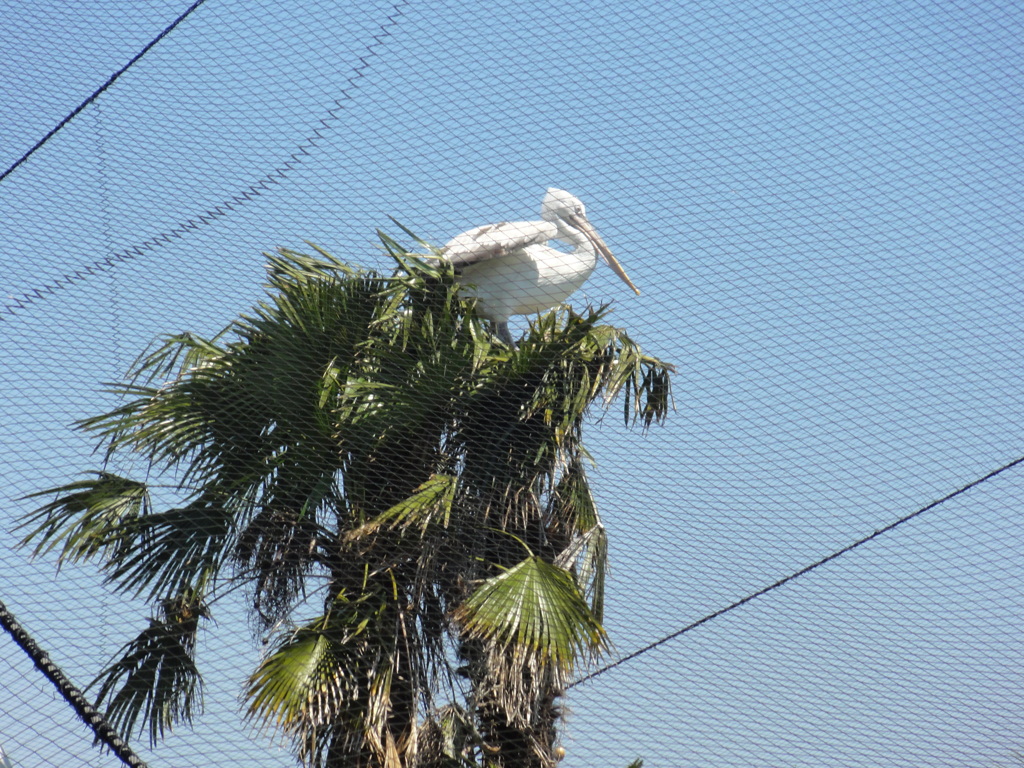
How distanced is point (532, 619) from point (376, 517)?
2.01 feet

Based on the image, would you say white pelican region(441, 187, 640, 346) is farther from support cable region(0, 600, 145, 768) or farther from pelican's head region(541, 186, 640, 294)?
support cable region(0, 600, 145, 768)

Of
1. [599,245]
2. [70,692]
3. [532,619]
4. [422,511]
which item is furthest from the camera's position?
[599,245]

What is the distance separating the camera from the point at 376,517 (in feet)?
Result: 11.6

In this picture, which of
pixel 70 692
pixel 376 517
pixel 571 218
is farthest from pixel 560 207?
pixel 70 692

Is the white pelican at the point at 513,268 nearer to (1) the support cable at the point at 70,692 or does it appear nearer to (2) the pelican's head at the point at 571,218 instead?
(2) the pelican's head at the point at 571,218

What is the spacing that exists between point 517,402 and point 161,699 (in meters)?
1.35

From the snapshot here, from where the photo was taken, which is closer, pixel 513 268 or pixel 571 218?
pixel 513 268

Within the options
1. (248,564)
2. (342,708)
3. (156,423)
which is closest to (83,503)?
(156,423)

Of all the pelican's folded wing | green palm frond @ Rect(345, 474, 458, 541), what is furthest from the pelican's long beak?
green palm frond @ Rect(345, 474, 458, 541)

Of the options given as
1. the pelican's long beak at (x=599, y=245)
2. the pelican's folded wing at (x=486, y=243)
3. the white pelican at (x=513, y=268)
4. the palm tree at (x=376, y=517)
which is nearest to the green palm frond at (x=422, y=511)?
the palm tree at (x=376, y=517)

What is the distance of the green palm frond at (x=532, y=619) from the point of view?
314 cm

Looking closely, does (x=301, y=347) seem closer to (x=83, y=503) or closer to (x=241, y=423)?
(x=241, y=423)

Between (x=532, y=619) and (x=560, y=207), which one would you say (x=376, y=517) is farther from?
(x=560, y=207)

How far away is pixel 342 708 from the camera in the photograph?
3217 mm
